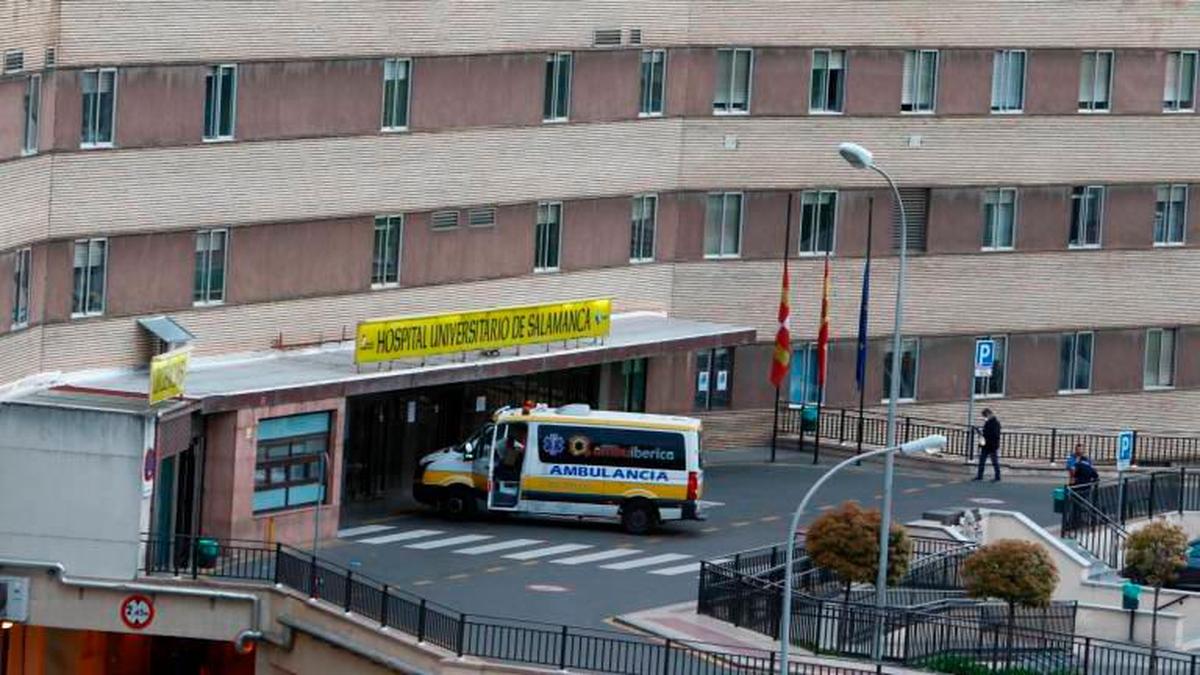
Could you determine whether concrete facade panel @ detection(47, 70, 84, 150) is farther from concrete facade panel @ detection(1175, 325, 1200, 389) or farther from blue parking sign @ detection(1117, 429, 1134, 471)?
concrete facade panel @ detection(1175, 325, 1200, 389)

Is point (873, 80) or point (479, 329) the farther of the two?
point (873, 80)

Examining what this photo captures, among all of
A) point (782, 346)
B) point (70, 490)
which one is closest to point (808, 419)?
point (782, 346)

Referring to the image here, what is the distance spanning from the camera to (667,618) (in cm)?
6444

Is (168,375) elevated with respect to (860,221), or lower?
lower

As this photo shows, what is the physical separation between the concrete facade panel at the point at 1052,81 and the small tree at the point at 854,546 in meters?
25.7

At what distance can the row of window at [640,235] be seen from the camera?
2712 inches

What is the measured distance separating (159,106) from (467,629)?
46.1 ft

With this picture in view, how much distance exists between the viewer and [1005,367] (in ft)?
295

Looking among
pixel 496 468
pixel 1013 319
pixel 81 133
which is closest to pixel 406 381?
pixel 496 468

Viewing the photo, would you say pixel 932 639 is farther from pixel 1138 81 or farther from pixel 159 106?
pixel 1138 81

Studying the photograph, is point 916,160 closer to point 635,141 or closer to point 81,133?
point 635,141

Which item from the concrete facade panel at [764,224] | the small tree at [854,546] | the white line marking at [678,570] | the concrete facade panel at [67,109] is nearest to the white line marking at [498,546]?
the white line marking at [678,570]

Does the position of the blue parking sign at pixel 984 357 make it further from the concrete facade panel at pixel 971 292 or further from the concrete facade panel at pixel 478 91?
the concrete facade panel at pixel 478 91

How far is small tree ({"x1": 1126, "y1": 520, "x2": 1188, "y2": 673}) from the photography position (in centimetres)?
6825
